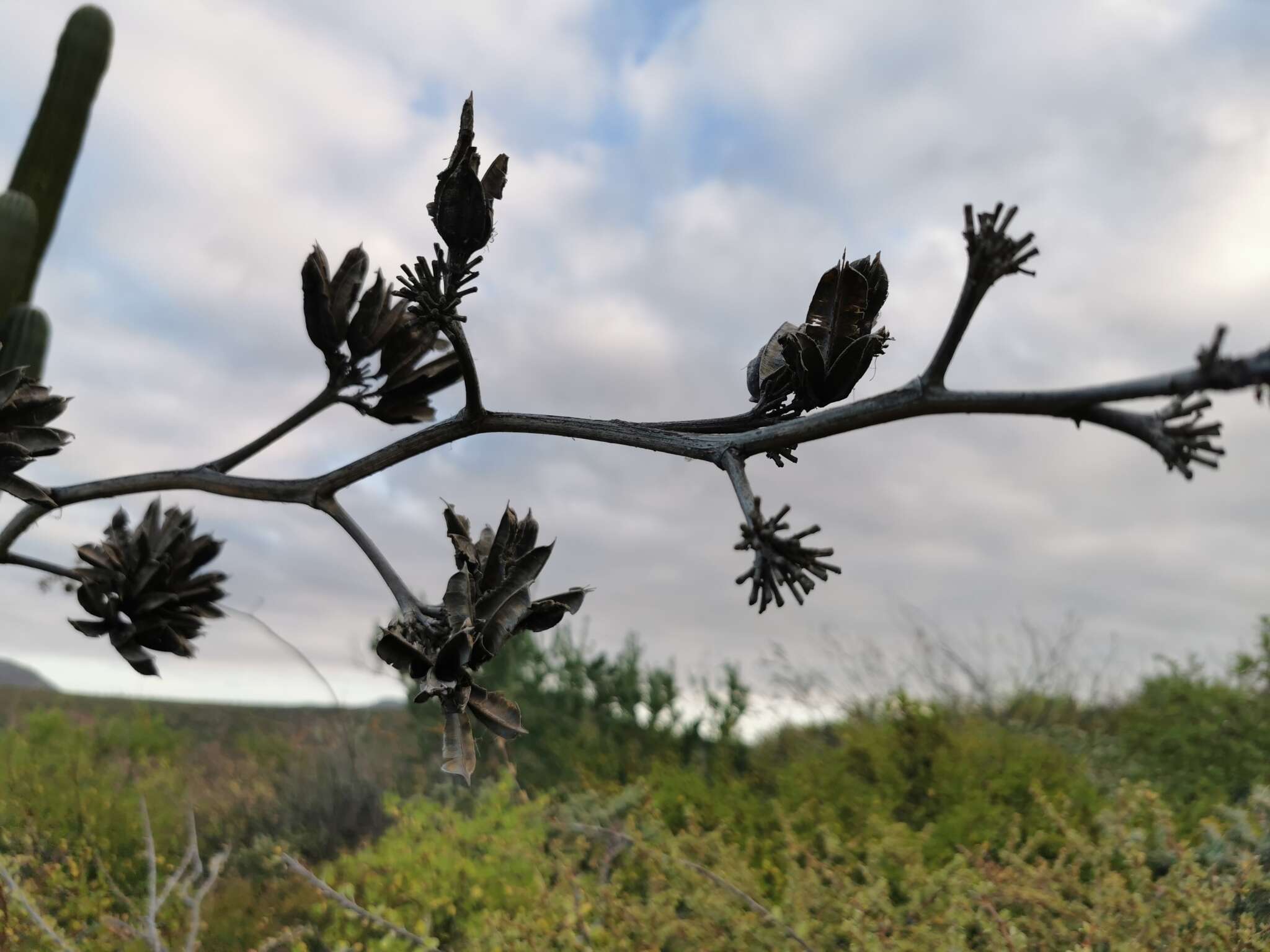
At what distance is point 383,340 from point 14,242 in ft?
16.0

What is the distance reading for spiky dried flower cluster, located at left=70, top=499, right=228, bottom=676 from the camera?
262cm

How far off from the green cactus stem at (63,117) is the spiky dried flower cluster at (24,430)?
639 cm

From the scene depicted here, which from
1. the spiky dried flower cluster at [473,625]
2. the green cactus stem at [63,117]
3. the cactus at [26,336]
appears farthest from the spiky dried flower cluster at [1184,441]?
the green cactus stem at [63,117]

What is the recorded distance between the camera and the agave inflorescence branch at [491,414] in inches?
54.5

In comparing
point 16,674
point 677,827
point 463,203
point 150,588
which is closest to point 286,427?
point 150,588

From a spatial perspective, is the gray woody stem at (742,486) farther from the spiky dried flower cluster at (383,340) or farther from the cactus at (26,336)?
the cactus at (26,336)

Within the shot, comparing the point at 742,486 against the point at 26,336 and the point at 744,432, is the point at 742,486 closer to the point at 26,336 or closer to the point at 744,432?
the point at 744,432

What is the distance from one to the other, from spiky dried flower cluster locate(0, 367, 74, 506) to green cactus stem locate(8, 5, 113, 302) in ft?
21.0

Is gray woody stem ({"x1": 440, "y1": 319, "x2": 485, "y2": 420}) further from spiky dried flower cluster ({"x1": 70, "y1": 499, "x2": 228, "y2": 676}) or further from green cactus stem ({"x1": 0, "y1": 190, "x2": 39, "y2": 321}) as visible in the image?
green cactus stem ({"x1": 0, "y1": 190, "x2": 39, "y2": 321})

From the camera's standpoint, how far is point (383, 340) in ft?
7.93

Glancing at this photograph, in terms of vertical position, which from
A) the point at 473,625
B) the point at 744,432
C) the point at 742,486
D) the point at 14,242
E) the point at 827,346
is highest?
the point at 14,242

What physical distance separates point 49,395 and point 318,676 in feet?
14.7

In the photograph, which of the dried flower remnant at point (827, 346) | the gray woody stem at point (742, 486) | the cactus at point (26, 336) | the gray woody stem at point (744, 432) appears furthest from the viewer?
the cactus at point (26, 336)

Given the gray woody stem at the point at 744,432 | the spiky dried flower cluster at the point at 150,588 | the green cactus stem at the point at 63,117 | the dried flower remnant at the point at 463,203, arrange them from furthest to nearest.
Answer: the green cactus stem at the point at 63,117, the spiky dried flower cluster at the point at 150,588, the dried flower remnant at the point at 463,203, the gray woody stem at the point at 744,432
